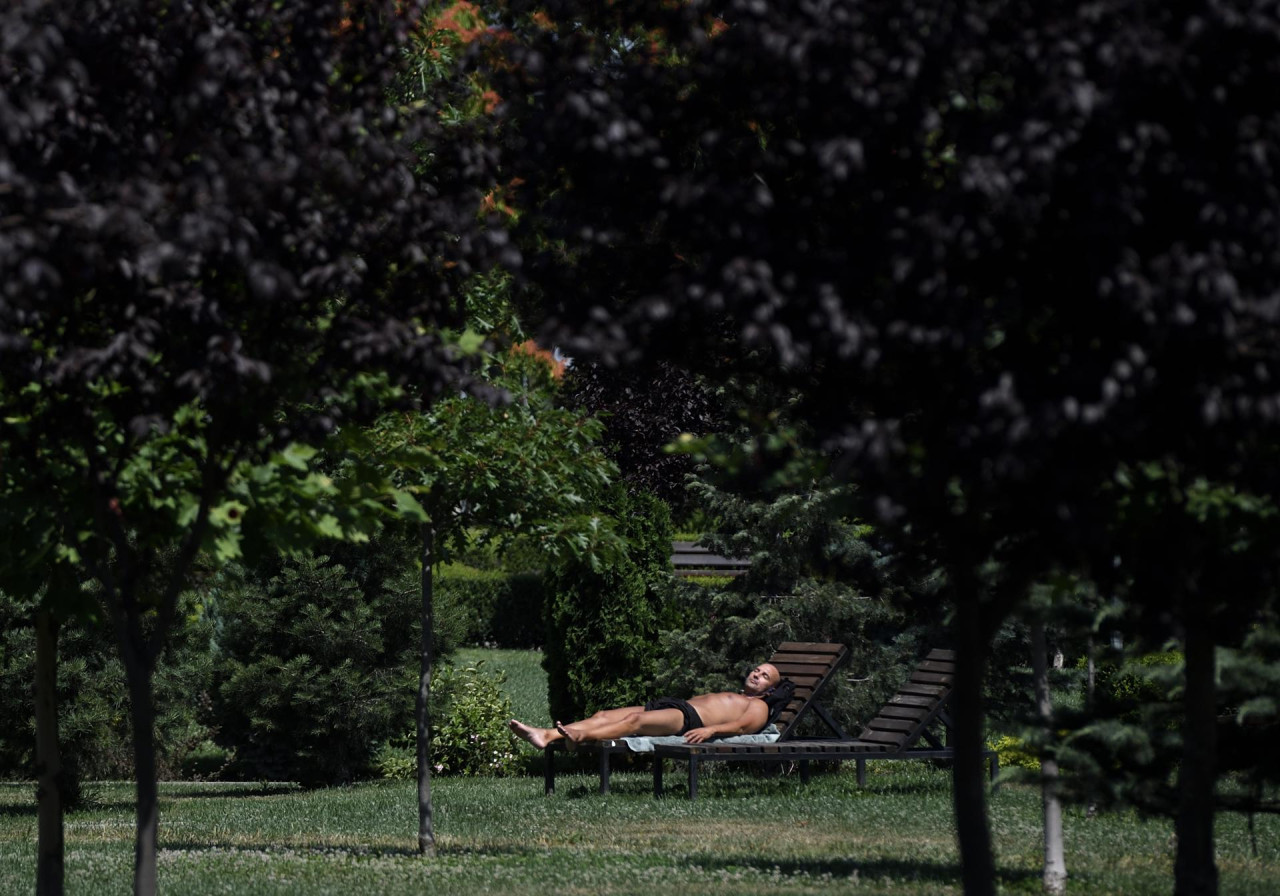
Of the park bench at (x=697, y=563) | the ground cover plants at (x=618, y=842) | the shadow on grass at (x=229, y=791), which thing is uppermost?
the park bench at (x=697, y=563)

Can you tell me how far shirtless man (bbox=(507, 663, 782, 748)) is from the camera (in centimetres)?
1422

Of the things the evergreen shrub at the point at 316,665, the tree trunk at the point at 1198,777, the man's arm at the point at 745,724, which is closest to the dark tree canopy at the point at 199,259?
the tree trunk at the point at 1198,777

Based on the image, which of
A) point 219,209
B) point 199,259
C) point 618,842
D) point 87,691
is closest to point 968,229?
point 219,209

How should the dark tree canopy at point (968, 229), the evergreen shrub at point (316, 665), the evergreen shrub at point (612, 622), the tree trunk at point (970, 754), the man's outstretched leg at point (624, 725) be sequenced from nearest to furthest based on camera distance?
the dark tree canopy at point (968, 229) < the tree trunk at point (970, 754) < the man's outstretched leg at point (624, 725) < the evergreen shrub at point (316, 665) < the evergreen shrub at point (612, 622)

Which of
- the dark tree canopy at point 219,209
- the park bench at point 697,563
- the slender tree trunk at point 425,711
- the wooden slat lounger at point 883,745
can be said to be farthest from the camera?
the park bench at point 697,563

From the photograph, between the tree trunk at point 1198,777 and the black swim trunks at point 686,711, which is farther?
the black swim trunks at point 686,711

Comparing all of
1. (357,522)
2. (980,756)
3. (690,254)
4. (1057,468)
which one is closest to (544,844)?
(357,522)

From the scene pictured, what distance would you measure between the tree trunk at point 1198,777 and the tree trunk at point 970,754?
3.33 ft

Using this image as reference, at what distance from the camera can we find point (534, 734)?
1367 centimetres

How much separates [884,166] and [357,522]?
9.79 ft

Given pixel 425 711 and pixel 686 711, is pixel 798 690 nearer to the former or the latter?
pixel 686 711

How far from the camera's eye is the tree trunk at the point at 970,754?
5.67 meters

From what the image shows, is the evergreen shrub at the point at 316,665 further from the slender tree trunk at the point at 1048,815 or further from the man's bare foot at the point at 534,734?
the slender tree trunk at the point at 1048,815

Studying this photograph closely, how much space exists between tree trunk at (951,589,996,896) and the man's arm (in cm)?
875
